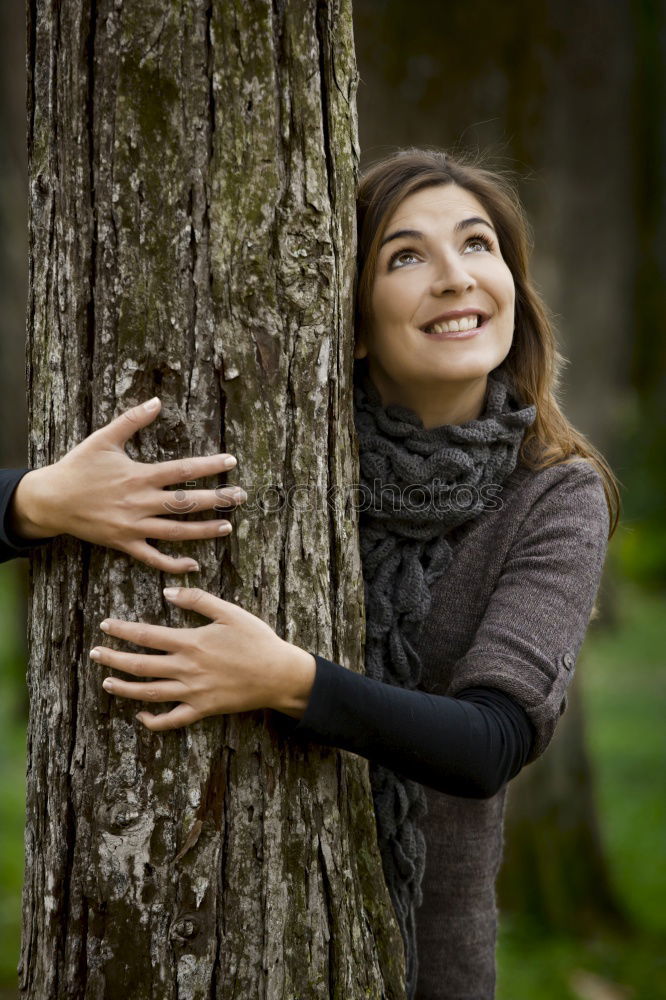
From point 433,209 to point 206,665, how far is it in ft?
3.79

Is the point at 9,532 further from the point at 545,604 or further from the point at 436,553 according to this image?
the point at 545,604

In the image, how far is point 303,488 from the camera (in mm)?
1868

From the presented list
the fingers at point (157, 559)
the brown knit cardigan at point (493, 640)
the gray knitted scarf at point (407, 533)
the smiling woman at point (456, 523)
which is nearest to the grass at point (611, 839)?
the brown knit cardigan at point (493, 640)

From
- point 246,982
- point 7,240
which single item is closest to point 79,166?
point 246,982

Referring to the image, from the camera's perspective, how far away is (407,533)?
2123 millimetres

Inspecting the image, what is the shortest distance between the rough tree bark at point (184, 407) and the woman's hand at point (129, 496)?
0.14 ft

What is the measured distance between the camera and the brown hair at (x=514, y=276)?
2.16 metres

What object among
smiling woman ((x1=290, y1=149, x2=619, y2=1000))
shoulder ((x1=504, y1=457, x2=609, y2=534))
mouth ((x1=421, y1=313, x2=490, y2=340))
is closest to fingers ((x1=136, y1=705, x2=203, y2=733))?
smiling woman ((x1=290, y1=149, x2=619, y2=1000))

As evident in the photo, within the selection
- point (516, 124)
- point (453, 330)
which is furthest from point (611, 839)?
point (453, 330)

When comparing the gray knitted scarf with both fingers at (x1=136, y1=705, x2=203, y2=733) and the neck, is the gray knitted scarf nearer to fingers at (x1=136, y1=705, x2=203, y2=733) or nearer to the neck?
the neck

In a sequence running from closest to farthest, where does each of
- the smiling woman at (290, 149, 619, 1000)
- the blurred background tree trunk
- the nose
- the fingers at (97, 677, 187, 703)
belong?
the fingers at (97, 677, 187, 703), the smiling woman at (290, 149, 619, 1000), the nose, the blurred background tree trunk

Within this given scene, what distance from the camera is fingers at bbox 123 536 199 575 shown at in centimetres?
172

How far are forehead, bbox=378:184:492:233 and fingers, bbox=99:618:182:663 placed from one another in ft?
3.37

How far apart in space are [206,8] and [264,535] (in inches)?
37.3
